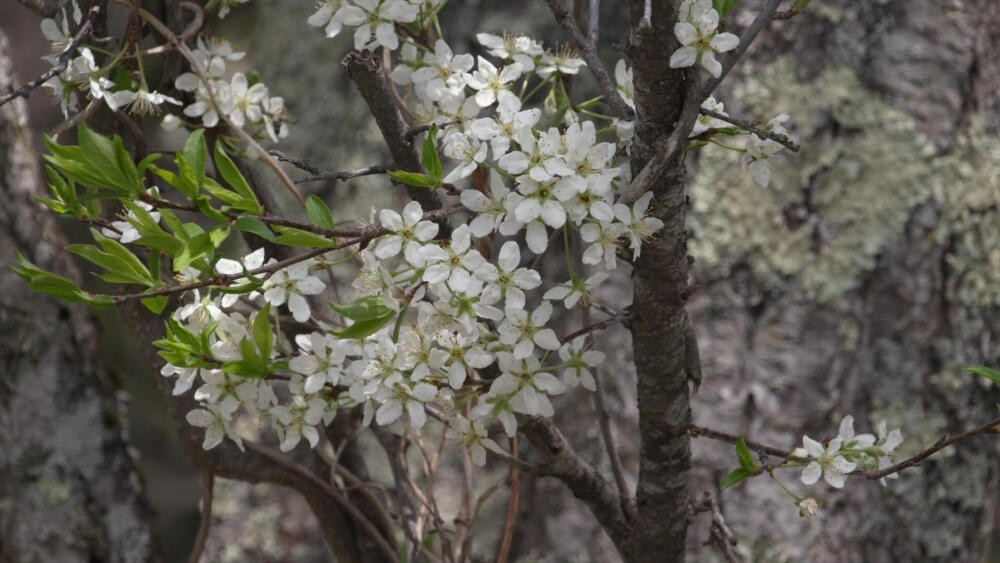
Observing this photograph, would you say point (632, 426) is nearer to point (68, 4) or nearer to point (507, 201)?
point (507, 201)

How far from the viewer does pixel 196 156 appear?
625 millimetres

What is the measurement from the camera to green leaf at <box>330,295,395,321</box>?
24.9 inches

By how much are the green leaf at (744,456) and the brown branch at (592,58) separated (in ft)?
0.95

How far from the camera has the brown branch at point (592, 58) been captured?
692 millimetres

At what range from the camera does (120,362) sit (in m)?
3.14

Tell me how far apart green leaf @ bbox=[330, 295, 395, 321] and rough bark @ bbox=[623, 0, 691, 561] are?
233mm

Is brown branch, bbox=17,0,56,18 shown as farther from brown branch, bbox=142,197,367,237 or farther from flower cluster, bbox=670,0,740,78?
flower cluster, bbox=670,0,740,78

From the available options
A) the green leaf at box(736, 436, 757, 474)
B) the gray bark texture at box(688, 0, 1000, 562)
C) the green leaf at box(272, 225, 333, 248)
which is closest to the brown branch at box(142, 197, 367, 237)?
the green leaf at box(272, 225, 333, 248)

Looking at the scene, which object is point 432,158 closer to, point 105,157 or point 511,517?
point 105,157

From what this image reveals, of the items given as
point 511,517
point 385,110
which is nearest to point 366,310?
point 385,110

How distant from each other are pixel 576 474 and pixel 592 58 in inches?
17.1

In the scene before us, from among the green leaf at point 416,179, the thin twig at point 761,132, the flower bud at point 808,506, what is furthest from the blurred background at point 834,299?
the green leaf at point 416,179

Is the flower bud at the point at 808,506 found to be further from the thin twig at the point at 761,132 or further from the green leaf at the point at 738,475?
the thin twig at the point at 761,132

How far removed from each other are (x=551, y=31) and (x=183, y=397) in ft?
3.58
